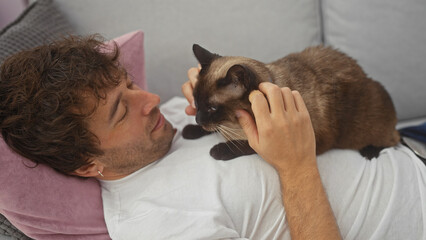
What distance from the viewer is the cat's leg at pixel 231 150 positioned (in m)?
1.07

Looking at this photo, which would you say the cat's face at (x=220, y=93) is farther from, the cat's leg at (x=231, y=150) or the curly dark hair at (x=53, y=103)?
the curly dark hair at (x=53, y=103)

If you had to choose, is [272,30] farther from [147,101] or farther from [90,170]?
[90,170]

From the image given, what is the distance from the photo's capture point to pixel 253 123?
38.0 inches

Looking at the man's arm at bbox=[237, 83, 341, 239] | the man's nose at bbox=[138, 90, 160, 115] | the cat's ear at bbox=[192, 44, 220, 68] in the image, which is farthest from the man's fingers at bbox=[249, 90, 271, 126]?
the man's nose at bbox=[138, 90, 160, 115]

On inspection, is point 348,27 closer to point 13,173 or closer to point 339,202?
point 339,202

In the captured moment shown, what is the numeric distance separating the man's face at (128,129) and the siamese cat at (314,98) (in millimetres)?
157

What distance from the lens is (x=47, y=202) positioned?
0.95 m

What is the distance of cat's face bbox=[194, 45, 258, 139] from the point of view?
100 cm

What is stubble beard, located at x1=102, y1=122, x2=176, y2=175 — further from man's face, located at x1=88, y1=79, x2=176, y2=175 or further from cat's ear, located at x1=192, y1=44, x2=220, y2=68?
cat's ear, located at x1=192, y1=44, x2=220, y2=68

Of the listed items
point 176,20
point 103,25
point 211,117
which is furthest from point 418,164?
point 103,25

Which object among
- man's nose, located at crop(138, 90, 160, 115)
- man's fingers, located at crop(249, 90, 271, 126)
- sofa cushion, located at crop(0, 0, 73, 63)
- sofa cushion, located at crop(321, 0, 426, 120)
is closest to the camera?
man's fingers, located at crop(249, 90, 271, 126)

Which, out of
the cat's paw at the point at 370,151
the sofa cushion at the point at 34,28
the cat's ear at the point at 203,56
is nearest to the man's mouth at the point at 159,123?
the cat's ear at the point at 203,56

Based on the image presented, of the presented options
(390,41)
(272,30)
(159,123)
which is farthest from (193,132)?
(390,41)

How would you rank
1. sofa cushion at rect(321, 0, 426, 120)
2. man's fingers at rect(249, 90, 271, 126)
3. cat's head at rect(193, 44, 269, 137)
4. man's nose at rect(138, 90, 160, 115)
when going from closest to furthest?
man's fingers at rect(249, 90, 271, 126) → cat's head at rect(193, 44, 269, 137) → man's nose at rect(138, 90, 160, 115) → sofa cushion at rect(321, 0, 426, 120)
